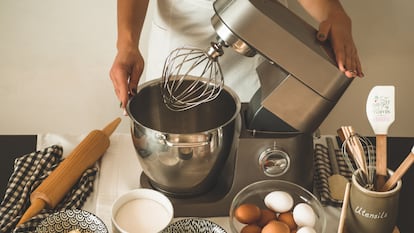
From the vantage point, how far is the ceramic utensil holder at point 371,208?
72cm

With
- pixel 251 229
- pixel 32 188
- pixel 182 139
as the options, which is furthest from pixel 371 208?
pixel 32 188

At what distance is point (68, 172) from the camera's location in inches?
35.7

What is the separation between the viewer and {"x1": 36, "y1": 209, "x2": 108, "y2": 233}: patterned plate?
764mm

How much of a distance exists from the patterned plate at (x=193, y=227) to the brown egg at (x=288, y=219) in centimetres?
9

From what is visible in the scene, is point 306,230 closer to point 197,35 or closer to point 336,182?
point 336,182

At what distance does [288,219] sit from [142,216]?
208 millimetres

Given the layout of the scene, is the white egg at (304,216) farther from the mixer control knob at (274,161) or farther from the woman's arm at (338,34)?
the woman's arm at (338,34)

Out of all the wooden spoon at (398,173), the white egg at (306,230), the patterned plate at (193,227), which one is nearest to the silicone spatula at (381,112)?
the wooden spoon at (398,173)

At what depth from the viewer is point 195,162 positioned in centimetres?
81

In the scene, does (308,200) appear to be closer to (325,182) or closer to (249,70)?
(325,182)

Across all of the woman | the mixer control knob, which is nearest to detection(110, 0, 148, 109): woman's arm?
the woman

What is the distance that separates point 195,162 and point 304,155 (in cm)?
17

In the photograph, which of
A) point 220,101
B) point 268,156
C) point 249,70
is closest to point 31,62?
point 249,70

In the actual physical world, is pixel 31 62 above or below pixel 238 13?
below
